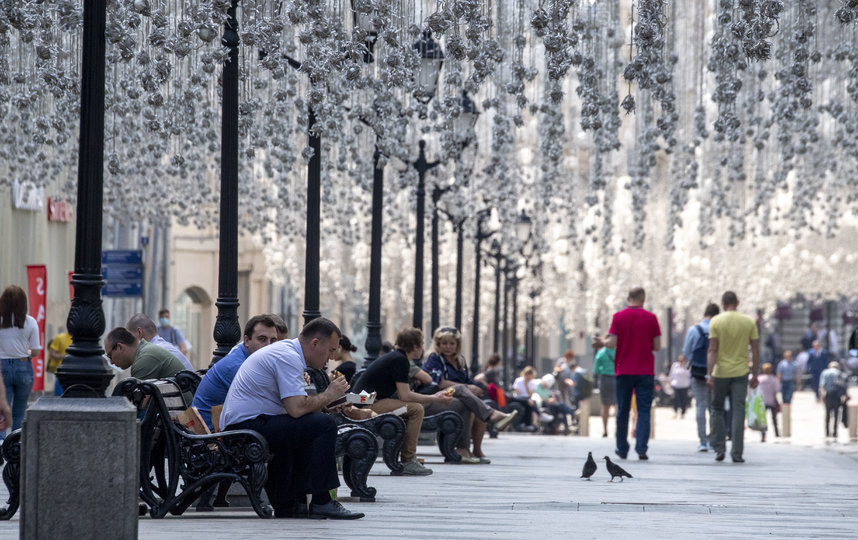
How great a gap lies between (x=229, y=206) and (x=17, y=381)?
186 inches

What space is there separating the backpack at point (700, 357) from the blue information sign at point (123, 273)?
331 inches

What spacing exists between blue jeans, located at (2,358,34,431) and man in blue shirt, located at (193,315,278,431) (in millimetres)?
5069

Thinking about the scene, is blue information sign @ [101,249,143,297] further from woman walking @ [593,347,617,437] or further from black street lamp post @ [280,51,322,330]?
black street lamp post @ [280,51,322,330]

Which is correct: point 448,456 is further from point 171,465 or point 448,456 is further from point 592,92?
point 171,465

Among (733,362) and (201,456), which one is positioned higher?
(733,362)

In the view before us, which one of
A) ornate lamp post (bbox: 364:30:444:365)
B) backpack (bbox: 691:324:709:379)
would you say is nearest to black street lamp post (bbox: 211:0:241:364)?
ornate lamp post (bbox: 364:30:444:365)

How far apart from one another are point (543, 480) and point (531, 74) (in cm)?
336

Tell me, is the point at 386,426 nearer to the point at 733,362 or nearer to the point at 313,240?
the point at 313,240

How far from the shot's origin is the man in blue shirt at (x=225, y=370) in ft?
32.4

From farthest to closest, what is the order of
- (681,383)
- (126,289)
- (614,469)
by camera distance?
(681,383)
(126,289)
(614,469)

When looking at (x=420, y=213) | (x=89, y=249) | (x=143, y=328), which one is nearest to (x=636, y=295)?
(x=420, y=213)

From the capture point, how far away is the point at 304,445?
909cm

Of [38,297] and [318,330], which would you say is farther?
[38,297]

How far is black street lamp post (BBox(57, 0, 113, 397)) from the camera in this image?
23.8 feet
